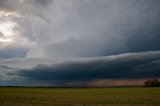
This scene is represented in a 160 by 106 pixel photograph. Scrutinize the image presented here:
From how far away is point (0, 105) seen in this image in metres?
32.8

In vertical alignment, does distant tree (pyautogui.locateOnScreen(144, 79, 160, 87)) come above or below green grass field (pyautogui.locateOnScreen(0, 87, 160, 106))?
above

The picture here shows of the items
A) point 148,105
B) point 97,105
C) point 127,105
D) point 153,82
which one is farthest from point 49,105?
point 153,82

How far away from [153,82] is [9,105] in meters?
136

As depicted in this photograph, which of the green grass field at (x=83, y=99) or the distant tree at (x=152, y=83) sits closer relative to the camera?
the green grass field at (x=83, y=99)

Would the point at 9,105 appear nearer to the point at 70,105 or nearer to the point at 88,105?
the point at 70,105

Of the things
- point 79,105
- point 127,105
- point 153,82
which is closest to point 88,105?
point 79,105

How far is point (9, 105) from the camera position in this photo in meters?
32.8

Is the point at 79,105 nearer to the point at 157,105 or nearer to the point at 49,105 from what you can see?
the point at 49,105

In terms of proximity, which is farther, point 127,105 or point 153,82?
point 153,82

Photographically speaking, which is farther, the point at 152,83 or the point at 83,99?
the point at 152,83

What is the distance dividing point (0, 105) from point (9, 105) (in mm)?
1056

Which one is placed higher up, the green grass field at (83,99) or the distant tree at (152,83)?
the distant tree at (152,83)

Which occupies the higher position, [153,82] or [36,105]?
[153,82]

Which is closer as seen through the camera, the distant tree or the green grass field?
the green grass field
